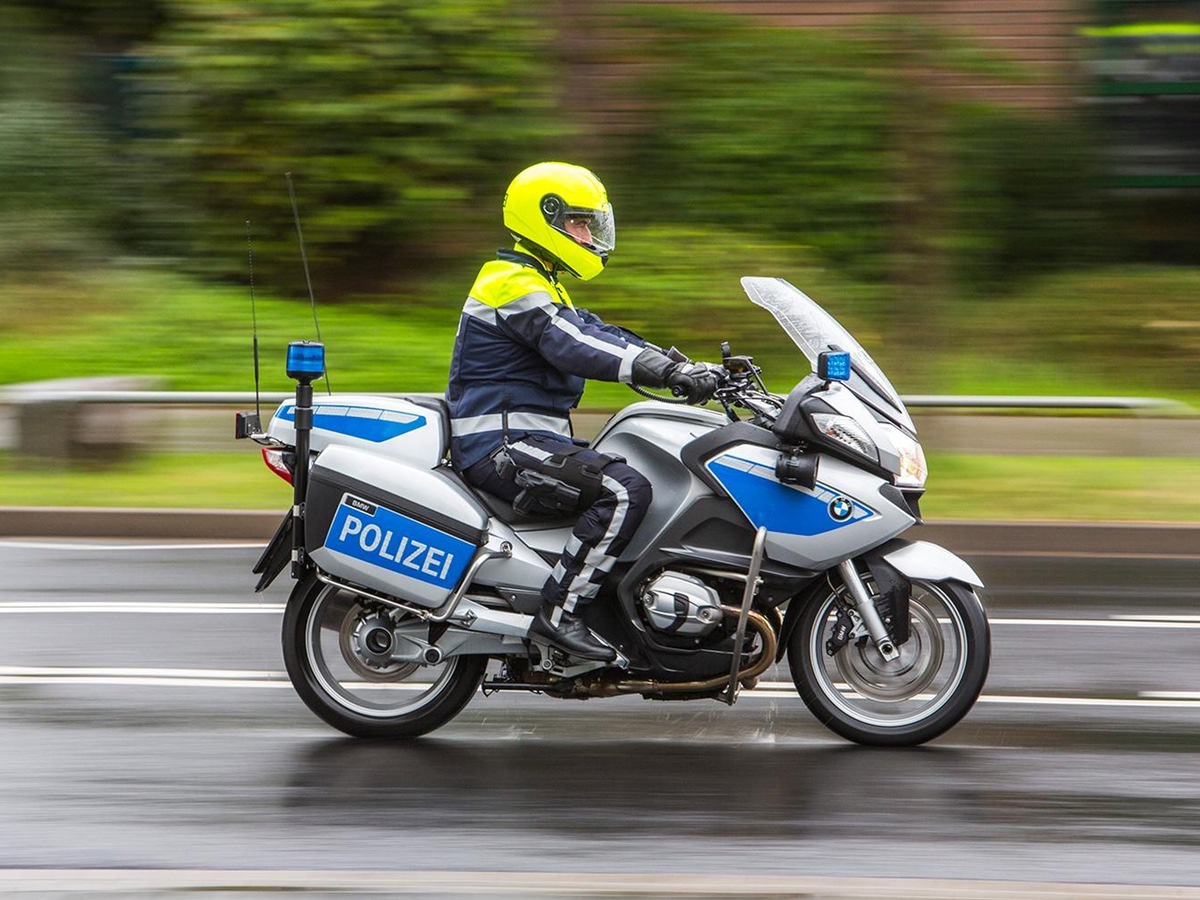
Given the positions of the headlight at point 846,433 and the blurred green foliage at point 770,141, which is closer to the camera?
the headlight at point 846,433

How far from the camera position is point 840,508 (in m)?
5.66

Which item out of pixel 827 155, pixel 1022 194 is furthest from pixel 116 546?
pixel 1022 194

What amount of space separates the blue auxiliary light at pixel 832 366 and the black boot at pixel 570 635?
3.70 ft

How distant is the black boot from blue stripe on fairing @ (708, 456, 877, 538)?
648 millimetres

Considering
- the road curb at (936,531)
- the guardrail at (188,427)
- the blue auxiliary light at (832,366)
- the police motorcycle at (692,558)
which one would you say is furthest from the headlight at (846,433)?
the guardrail at (188,427)

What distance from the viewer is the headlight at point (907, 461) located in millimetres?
5750

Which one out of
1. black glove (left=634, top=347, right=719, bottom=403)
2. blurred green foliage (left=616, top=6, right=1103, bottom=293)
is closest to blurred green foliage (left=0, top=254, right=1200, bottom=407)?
blurred green foliage (left=616, top=6, right=1103, bottom=293)

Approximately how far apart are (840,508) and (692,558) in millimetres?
508

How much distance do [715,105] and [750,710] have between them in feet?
33.2

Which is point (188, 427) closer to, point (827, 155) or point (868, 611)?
point (827, 155)

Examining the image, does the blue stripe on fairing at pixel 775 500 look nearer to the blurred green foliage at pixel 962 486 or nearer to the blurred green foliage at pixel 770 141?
the blurred green foliage at pixel 962 486

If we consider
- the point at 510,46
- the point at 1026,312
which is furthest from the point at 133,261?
the point at 1026,312

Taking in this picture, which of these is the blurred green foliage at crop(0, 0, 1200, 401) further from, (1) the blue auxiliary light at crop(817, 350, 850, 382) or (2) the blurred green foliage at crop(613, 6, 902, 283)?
(1) the blue auxiliary light at crop(817, 350, 850, 382)

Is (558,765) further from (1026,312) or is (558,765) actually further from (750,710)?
(1026,312)
